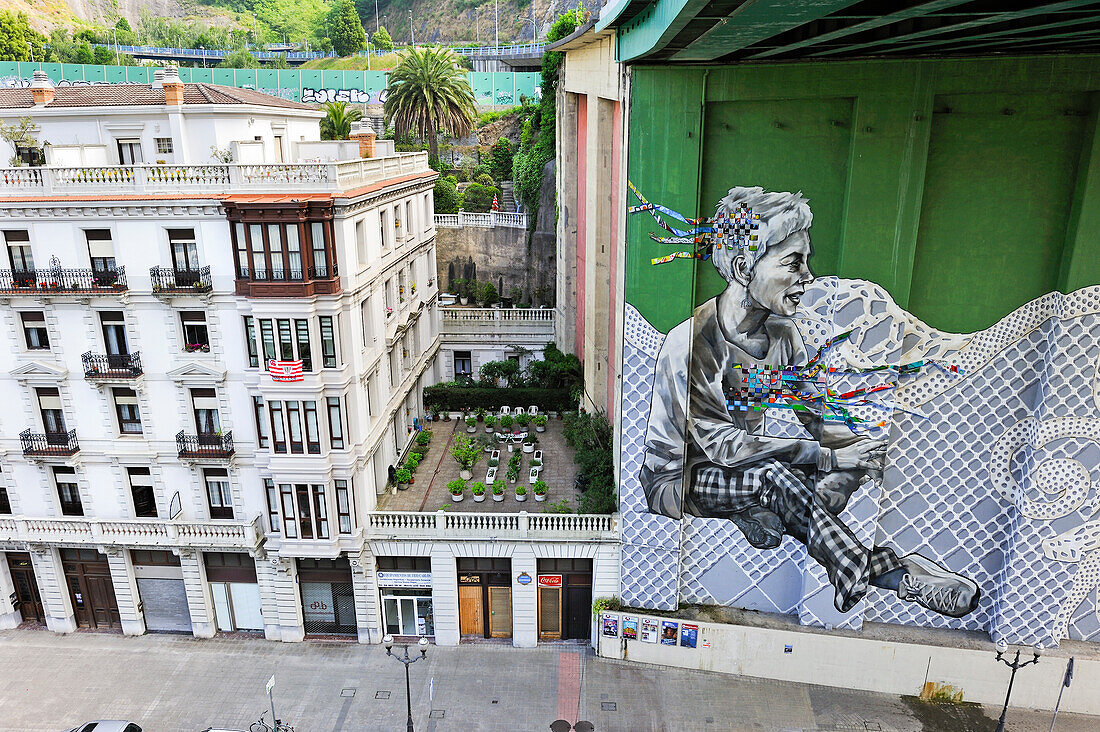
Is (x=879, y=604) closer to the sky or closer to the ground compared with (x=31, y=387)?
closer to the ground

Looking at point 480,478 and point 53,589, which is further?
point 480,478

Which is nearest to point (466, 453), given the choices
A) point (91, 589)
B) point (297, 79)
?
point (91, 589)

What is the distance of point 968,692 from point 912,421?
354 inches

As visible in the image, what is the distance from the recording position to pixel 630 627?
24812mm

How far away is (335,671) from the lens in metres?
24.9

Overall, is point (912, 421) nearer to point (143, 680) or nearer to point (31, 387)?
point (143, 680)

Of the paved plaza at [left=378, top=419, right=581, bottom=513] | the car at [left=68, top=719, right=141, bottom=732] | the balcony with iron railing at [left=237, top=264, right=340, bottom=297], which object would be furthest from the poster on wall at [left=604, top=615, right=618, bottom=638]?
the car at [left=68, top=719, right=141, bottom=732]

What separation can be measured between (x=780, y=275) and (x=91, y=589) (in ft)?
86.3

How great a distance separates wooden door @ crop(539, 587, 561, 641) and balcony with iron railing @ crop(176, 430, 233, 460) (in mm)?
11665

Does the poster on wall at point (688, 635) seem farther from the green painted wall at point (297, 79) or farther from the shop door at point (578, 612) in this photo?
the green painted wall at point (297, 79)

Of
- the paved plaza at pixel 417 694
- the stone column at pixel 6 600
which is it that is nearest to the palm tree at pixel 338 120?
the stone column at pixel 6 600

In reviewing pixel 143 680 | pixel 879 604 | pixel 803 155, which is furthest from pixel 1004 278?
pixel 143 680

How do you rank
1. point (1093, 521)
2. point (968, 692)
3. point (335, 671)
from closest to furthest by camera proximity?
point (1093, 521) → point (968, 692) → point (335, 671)

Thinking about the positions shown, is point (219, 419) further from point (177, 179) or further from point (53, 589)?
point (53, 589)
